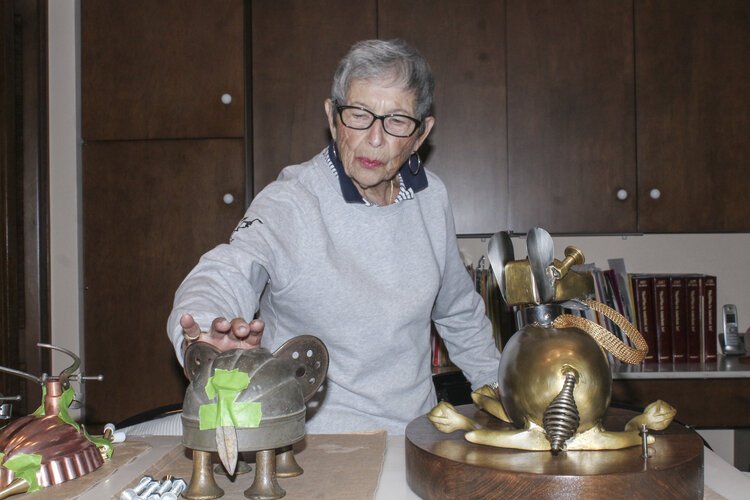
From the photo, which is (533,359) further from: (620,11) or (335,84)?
(620,11)

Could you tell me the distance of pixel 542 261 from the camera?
987mm

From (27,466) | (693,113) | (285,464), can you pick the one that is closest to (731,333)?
(693,113)

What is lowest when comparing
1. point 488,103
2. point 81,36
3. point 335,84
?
point 335,84

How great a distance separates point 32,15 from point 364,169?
179 centimetres

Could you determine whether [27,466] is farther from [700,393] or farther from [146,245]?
[700,393]

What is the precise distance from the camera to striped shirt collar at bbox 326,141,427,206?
152 centimetres

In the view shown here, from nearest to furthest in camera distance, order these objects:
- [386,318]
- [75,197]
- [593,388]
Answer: [593,388]
[386,318]
[75,197]

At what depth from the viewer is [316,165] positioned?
1.55 metres

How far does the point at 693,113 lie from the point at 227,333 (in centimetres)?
218

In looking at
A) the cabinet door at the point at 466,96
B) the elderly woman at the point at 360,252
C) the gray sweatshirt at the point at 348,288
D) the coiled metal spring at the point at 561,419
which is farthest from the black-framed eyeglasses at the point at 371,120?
the cabinet door at the point at 466,96

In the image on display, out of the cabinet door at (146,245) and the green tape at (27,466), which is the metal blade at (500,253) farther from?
the cabinet door at (146,245)

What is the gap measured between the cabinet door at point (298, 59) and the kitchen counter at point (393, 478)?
63.7 inches

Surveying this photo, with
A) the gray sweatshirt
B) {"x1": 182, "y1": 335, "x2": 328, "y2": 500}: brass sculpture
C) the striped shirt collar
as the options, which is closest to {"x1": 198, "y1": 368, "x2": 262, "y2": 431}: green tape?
{"x1": 182, "y1": 335, "x2": 328, "y2": 500}: brass sculpture

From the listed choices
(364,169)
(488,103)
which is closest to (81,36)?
(488,103)
